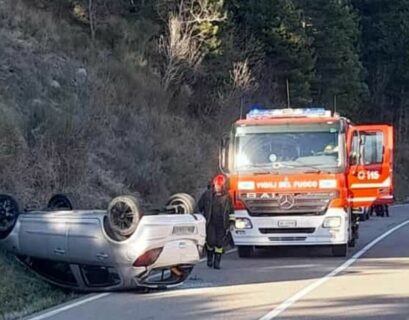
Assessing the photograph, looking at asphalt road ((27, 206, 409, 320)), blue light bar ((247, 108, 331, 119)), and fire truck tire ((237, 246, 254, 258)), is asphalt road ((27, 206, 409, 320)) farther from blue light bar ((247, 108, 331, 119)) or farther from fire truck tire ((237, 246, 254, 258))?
blue light bar ((247, 108, 331, 119))

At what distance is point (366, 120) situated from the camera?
7094 cm

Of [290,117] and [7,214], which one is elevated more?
[290,117]

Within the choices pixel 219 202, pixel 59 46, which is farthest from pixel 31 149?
pixel 59 46

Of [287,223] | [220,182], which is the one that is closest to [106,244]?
[220,182]

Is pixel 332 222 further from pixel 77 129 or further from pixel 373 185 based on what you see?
pixel 77 129

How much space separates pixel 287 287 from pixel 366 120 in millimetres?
57441

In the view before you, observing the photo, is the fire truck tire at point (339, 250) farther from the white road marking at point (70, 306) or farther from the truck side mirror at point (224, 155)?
the white road marking at point (70, 306)

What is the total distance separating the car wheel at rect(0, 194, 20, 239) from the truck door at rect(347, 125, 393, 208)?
7400 mm

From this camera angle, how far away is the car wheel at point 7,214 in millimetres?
14525

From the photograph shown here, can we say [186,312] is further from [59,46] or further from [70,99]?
[59,46]

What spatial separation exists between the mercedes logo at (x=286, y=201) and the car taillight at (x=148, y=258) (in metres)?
5.84

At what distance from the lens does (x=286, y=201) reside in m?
19.2

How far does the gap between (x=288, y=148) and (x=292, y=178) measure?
0.67m

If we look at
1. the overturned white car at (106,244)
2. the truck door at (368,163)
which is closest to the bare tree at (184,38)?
the truck door at (368,163)
